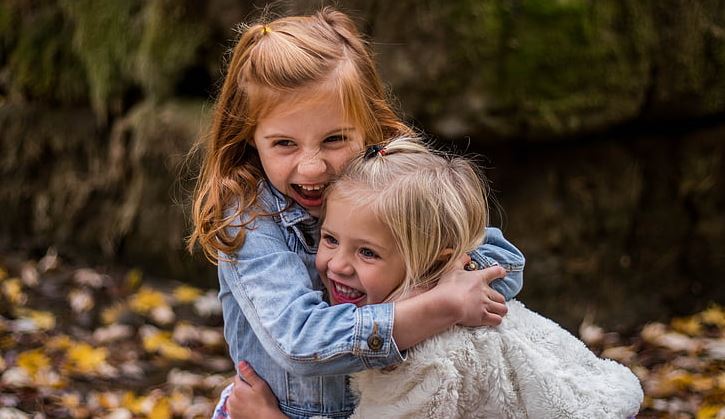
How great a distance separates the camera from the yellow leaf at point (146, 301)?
5.03m

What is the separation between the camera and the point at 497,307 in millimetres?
2225

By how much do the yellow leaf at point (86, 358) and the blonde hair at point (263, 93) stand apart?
2.26 metres

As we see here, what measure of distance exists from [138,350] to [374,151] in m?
2.79

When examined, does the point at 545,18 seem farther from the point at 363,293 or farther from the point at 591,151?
the point at 363,293

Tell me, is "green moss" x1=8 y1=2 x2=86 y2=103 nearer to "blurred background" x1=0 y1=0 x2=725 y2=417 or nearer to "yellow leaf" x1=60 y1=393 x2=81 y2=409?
"blurred background" x1=0 y1=0 x2=725 y2=417

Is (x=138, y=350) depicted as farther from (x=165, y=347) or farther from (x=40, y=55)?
(x=40, y=55)

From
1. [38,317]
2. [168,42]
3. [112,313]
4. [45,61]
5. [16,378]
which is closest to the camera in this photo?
[16,378]

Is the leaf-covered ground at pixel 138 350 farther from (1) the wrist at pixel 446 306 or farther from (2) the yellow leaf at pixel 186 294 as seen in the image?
(1) the wrist at pixel 446 306

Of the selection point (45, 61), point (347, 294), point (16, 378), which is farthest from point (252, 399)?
point (45, 61)

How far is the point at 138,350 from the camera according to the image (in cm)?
466

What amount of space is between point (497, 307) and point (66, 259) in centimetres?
→ 408

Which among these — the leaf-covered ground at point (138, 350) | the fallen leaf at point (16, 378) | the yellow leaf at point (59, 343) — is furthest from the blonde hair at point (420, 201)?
the yellow leaf at point (59, 343)

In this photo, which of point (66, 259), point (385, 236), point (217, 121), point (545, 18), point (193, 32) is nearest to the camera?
point (385, 236)

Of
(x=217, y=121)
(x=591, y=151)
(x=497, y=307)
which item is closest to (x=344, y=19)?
(x=217, y=121)
